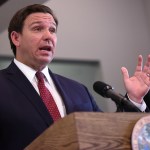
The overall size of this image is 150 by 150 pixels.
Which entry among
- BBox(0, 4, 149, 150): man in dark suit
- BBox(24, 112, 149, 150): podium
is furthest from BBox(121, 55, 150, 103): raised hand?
BBox(24, 112, 149, 150): podium

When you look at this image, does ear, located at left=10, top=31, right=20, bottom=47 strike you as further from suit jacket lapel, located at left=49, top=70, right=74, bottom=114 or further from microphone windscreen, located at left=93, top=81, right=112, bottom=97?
microphone windscreen, located at left=93, top=81, right=112, bottom=97

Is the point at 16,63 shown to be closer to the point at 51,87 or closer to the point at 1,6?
the point at 51,87

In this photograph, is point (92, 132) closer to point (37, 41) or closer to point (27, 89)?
point (27, 89)

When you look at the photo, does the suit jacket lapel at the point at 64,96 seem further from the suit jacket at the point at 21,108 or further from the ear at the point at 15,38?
the ear at the point at 15,38

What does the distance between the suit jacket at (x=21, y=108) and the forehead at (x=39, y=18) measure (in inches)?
12.7

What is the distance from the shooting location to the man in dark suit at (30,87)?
5.22ft

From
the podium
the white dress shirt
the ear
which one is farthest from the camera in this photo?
the ear

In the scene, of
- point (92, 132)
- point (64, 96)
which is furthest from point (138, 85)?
point (92, 132)

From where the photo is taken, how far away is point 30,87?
176 cm

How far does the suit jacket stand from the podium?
1.57 feet

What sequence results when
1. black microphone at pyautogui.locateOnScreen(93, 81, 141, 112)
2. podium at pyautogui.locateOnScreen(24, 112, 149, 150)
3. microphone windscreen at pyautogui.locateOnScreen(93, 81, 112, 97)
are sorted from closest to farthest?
podium at pyautogui.locateOnScreen(24, 112, 149, 150) → black microphone at pyautogui.locateOnScreen(93, 81, 141, 112) → microphone windscreen at pyautogui.locateOnScreen(93, 81, 112, 97)

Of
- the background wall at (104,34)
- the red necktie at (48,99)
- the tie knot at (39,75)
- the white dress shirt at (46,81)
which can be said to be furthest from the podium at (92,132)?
the background wall at (104,34)

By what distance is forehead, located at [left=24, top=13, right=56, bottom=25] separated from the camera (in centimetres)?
204

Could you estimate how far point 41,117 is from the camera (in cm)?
161
